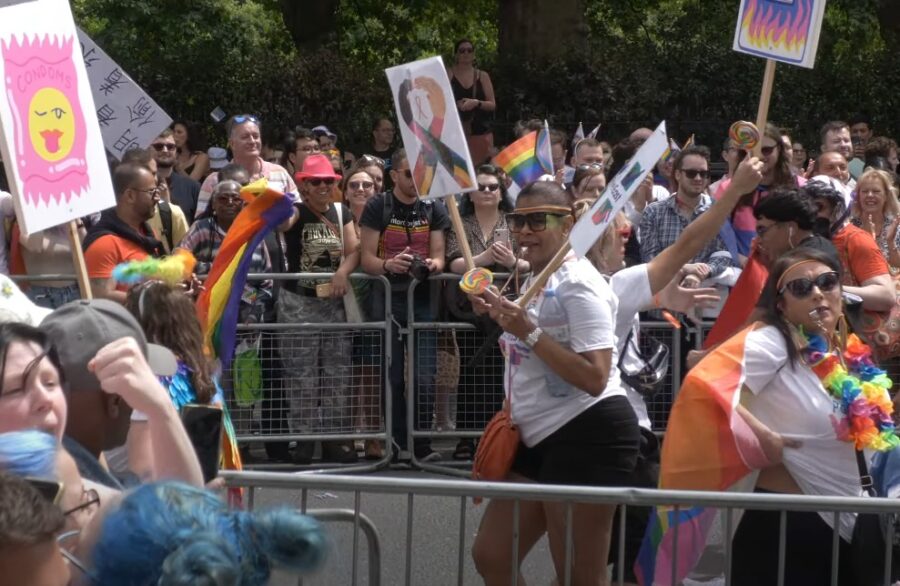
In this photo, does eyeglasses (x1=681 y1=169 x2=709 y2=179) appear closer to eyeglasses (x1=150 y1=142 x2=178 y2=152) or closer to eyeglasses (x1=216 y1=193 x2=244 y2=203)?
eyeglasses (x1=216 y1=193 x2=244 y2=203)

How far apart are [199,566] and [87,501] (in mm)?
549

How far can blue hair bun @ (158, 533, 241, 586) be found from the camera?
2.24 metres

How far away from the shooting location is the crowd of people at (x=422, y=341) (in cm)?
264

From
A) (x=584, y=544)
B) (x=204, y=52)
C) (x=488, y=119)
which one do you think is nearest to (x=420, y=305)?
(x=584, y=544)

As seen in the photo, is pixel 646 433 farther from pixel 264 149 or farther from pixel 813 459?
pixel 264 149

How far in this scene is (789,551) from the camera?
458 cm

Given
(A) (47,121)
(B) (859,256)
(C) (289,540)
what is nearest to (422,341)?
(B) (859,256)

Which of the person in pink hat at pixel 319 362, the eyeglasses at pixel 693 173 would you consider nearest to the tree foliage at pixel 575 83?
the eyeglasses at pixel 693 173

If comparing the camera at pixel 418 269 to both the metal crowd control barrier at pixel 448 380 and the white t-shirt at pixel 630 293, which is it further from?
the white t-shirt at pixel 630 293

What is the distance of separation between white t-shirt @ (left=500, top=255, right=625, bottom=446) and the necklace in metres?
0.71

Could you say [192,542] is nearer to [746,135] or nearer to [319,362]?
[746,135]

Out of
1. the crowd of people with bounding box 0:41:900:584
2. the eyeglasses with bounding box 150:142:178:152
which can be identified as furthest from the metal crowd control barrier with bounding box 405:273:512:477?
the eyeglasses with bounding box 150:142:178:152

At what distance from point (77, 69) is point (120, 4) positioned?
17645mm

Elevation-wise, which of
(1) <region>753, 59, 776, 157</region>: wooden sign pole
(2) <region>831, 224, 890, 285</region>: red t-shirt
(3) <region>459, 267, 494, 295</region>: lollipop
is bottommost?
(2) <region>831, 224, 890, 285</region>: red t-shirt
